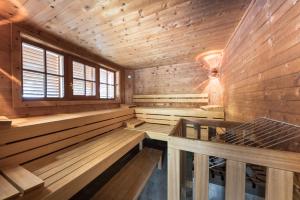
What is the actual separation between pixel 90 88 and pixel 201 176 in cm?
315

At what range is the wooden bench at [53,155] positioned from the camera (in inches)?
44.7

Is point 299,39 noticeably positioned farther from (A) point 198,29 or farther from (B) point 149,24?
(B) point 149,24

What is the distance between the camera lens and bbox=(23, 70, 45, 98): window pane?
6.86ft

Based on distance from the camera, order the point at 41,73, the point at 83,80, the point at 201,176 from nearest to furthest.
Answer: the point at 201,176
the point at 41,73
the point at 83,80

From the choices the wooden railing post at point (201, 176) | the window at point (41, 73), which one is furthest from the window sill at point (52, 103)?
the wooden railing post at point (201, 176)

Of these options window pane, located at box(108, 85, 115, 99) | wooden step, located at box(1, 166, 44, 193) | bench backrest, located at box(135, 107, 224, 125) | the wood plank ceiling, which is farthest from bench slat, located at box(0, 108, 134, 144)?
window pane, located at box(108, 85, 115, 99)

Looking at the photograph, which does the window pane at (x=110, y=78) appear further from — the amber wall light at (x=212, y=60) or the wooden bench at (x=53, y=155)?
the amber wall light at (x=212, y=60)

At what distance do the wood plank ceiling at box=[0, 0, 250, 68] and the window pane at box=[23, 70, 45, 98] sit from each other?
75 centimetres

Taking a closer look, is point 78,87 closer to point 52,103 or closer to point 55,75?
point 55,75

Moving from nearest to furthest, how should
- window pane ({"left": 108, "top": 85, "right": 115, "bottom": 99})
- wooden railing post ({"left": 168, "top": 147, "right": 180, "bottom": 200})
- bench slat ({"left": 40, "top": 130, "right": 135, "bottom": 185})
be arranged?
wooden railing post ({"left": 168, "top": 147, "right": 180, "bottom": 200}) → bench slat ({"left": 40, "top": 130, "right": 135, "bottom": 185}) → window pane ({"left": 108, "top": 85, "right": 115, "bottom": 99})

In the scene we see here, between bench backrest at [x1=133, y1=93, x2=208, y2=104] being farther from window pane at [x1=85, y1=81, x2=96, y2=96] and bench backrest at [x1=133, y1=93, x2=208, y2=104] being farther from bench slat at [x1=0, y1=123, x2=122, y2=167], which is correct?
bench slat at [x1=0, y1=123, x2=122, y2=167]

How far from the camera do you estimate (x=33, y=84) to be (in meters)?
2.20

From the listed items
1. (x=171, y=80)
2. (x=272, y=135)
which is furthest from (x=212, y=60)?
(x=272, y=135)

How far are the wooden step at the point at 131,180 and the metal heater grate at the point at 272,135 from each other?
1.49 meters
